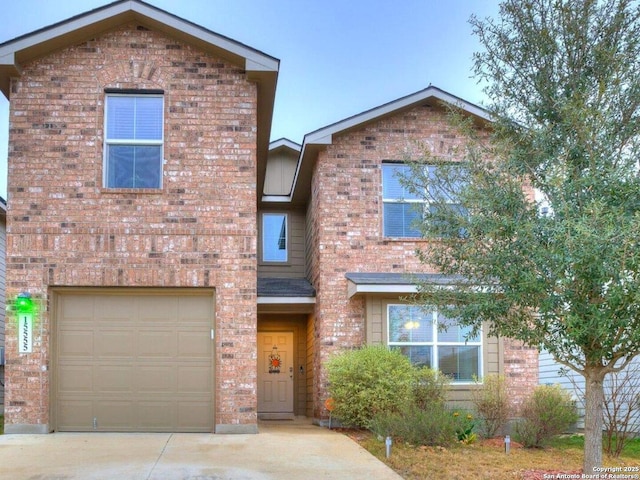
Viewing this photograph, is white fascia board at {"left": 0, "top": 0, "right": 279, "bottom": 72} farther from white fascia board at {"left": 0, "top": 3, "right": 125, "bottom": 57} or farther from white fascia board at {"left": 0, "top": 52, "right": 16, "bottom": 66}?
white fascia board at {"left": 0, "top": 52, "right": 16, "bottom": 66}

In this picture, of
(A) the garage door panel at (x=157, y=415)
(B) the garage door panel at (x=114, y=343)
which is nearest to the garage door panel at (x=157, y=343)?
(B) the garage door panel at (x=114, y=343)

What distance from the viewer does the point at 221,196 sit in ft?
38.2

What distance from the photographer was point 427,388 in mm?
12367

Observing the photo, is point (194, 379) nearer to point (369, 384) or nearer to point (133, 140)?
point (369, 384)

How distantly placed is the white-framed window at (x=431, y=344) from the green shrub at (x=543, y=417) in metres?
1.44

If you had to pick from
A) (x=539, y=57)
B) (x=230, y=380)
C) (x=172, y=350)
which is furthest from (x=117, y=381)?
(x=539, y=57)

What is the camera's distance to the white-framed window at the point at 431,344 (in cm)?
1364

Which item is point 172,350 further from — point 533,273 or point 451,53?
point 451,53

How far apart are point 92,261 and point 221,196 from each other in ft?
7.32

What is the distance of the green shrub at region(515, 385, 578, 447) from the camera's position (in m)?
11.5

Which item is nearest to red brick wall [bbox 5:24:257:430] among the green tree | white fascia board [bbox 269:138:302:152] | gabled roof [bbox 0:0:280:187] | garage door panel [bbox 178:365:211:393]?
gabled roof [bbox 0:0:280:187]

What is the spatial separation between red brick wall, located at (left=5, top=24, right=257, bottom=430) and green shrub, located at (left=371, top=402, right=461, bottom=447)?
6.87ft

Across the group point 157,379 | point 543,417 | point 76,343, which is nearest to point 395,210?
point 543,417

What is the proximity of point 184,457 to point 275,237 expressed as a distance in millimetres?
9260
